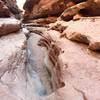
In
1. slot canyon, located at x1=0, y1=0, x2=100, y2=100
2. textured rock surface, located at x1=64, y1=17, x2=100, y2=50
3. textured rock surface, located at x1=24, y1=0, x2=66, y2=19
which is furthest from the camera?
textured rock surface, located at x1=24, y1=0, x2=66, y2=19

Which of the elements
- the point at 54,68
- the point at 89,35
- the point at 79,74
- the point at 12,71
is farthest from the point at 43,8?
the point at 79,74

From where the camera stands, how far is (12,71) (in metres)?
3.72

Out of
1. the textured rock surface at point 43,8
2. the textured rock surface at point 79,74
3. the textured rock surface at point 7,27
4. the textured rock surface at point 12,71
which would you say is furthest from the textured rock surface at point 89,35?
the textured rock surface at point 43,8

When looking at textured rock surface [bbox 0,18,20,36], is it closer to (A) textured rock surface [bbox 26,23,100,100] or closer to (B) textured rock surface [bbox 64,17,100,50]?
(B) textured rock surface [bbox 64,17,100,50]

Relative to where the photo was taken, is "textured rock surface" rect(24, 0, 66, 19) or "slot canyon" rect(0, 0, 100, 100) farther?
"textured rock surface" rect(24, 0, 66, 19)

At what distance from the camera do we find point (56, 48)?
15.9 ft

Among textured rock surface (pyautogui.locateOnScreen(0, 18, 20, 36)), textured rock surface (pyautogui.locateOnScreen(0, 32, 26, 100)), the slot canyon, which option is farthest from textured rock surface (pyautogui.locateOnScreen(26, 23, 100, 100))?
textured rock surface (pyautogui.locateOnScreen(0, 18, 20, 36))

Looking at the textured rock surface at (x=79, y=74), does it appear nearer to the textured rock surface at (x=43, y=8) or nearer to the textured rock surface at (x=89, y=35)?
the textured rock surface at (x=89, y=35)

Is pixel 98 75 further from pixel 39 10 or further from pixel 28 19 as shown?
pixel 28 19

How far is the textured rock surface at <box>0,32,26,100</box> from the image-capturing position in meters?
2.93

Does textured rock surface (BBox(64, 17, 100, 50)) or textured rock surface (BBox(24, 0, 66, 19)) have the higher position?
textured rock surface (BBox(64, 17, 100, 50))

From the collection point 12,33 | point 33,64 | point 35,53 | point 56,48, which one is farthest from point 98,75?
point 12,33

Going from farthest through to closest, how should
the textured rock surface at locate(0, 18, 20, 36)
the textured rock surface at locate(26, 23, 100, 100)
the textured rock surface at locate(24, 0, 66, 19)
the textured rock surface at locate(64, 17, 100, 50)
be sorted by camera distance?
1. the textured rock surface at locate(24, 0, 66, 19)
2. the textured rock surface at locate(0, 18, 20, 36)
3. the textured rock surface at locate(64, 17, 100, 50)
4. the textured rock surface at locate(26, 23, 100, 100)

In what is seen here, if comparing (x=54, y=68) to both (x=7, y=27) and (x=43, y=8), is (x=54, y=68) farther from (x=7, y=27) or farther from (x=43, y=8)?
(x=43, y=8)
